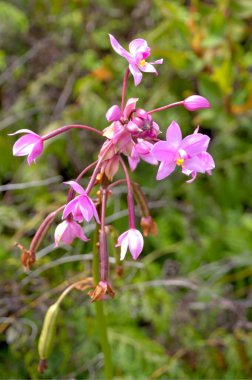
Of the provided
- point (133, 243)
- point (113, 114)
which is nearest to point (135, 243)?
point (133, 243)

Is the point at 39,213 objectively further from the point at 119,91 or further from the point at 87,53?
the point at 87,53

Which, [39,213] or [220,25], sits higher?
[220,25]

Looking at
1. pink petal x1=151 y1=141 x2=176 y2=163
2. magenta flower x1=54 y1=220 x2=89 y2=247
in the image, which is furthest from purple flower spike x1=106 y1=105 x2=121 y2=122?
magenta flower x1=54 y1=220 x2=89 y2=247

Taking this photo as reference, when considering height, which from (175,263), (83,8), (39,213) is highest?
(83,8)

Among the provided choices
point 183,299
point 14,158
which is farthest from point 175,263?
point 14,158

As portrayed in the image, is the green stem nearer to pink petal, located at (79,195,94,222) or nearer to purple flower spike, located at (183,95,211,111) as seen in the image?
pink petal, located at (79,195,94,222)

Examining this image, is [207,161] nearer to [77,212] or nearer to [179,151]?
[179,151]

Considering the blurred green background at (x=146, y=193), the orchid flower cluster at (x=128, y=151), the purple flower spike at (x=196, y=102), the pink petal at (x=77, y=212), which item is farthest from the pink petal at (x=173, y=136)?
the blurred green background at (x=146, y=193)
